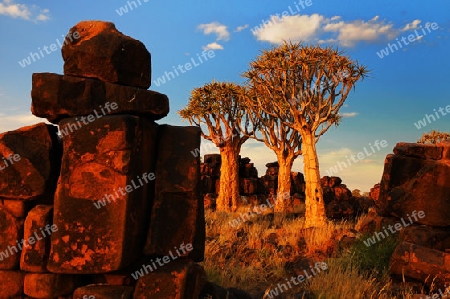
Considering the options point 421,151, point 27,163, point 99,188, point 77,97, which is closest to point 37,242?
point 27,163

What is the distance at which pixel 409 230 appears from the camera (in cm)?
980

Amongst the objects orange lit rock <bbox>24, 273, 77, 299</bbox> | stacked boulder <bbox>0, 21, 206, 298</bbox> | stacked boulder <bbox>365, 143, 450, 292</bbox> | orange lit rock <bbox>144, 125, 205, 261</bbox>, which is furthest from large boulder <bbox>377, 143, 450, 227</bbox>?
orange lit rock <bbox>24, 273, 77, 299</bbox>

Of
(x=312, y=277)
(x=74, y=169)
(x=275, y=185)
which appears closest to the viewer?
(x=74, y=169)

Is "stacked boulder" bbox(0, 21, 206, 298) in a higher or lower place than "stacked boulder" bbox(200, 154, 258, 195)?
lower

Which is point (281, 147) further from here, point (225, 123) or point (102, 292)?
point (102, 292)

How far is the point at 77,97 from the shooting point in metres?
4.92

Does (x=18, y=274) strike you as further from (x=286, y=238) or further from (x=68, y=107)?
(x=286, y=238)

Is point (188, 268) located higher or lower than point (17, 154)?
lower

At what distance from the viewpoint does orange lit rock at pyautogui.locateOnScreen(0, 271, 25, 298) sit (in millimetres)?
5035

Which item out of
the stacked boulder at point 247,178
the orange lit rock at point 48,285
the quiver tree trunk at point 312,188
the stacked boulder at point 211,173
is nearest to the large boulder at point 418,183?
the quiver tree trunk at point 312,188

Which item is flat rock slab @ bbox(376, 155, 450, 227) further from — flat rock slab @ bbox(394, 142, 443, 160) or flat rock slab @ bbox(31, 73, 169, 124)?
flat rock slab @ bbox(31, 73, 169, 124)

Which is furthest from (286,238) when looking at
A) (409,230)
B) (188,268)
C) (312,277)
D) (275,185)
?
(275,185)

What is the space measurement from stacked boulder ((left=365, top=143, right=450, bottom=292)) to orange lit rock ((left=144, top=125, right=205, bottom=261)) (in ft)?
17.0

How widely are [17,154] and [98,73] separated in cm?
143
